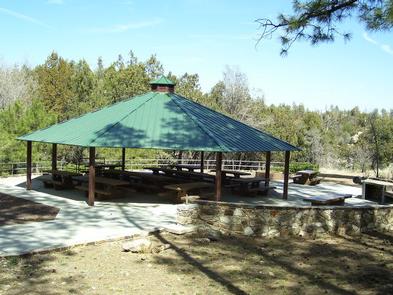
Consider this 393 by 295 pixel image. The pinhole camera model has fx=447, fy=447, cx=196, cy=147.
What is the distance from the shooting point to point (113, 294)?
6406 millimetres

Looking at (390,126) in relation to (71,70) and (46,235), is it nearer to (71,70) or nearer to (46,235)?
(71,70)

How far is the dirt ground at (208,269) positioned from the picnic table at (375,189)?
6833 mm

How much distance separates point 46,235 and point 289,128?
4105 cm

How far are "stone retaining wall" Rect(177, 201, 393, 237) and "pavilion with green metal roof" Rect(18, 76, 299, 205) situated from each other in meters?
2.81

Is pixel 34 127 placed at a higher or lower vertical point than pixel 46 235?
higher

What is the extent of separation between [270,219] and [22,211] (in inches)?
268

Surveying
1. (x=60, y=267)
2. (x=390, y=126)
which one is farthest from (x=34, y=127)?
(x=390, y=126)

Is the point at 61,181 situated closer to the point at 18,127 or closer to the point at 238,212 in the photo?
the point at 18,127

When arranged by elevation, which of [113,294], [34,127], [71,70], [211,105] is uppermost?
[71,70]

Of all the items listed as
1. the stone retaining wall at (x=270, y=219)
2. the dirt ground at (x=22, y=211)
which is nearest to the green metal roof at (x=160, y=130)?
the dirt ground at (x=22, y=211)

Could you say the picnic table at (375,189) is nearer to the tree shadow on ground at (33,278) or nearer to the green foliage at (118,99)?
the green foliage at (118,99)

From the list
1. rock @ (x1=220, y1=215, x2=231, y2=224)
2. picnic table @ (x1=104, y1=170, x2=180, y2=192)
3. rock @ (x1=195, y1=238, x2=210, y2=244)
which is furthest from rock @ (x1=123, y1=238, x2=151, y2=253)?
picnic table @ (x1=104, y1=170, x2=180, y2=192)

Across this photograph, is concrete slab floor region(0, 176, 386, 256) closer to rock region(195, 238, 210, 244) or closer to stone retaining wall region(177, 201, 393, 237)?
stone retaining wall region(177, 201, 393, 237)

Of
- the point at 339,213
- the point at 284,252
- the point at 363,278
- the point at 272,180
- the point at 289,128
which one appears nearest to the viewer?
the point at 363,278
